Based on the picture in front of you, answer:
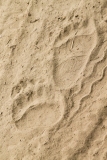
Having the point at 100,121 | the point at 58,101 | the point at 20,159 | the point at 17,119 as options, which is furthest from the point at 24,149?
the point at 100,121

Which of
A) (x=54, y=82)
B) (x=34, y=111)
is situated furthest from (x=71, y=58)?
(x=34, y=111)

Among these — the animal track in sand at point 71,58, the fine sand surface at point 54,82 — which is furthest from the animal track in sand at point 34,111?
the animal track in sand at point 71,58

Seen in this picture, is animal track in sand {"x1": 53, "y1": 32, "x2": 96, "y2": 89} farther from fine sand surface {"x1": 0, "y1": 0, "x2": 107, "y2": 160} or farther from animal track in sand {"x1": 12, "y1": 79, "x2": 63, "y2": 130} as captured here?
animal track in sand {"x1": 12, "y1": 79, "x2": 63, "y2": 130}

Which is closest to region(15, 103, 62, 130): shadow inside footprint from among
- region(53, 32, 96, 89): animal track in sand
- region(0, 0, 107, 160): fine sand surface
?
region(0, 0, 107, 160): fine sand surface

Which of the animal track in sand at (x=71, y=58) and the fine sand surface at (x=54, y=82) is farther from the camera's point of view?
the animal track in sand at (x=71, y=58)

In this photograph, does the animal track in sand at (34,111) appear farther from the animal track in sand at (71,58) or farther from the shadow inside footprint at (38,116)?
the animal track in sand at (71,58)

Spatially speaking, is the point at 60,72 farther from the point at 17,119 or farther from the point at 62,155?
the point at 62,155

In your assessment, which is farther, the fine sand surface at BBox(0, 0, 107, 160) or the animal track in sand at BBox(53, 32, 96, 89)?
the animal track in sand at BBox(53, 32, 96, 89)
